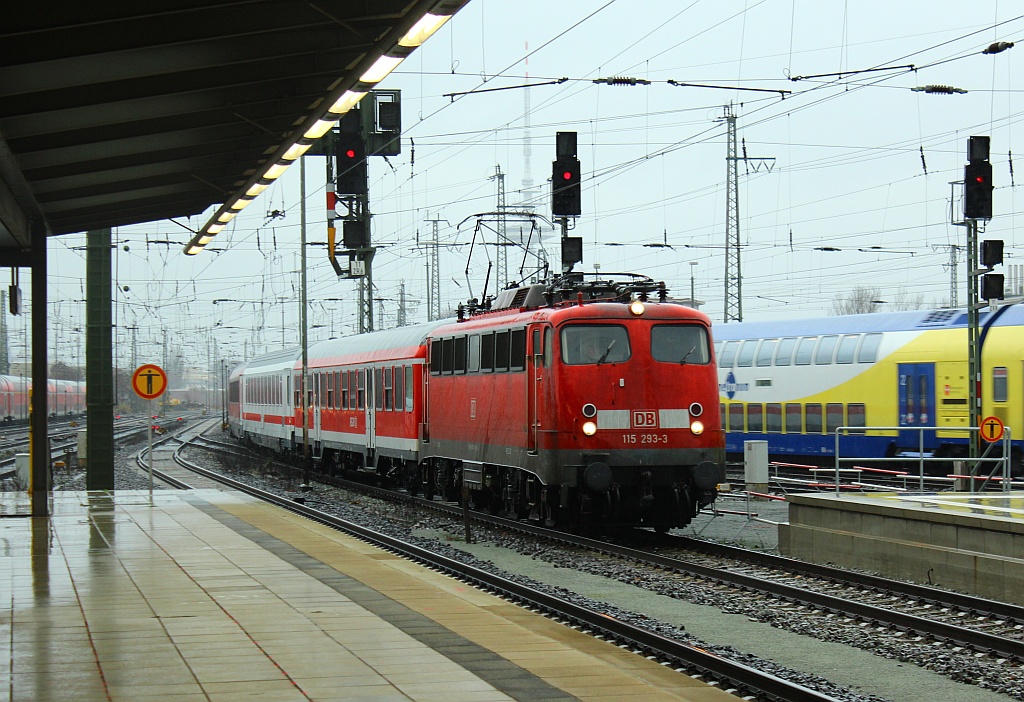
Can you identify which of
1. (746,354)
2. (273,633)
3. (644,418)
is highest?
(746,354)

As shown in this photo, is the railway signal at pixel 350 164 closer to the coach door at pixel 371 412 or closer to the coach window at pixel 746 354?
the coach door at pixel 371 412

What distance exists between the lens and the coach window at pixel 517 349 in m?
17.7

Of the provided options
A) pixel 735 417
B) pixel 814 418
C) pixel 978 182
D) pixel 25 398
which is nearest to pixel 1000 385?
pixel 814 418

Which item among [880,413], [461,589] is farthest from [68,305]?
[461,589]

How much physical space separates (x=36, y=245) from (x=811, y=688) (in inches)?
500

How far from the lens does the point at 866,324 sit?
2923 cm

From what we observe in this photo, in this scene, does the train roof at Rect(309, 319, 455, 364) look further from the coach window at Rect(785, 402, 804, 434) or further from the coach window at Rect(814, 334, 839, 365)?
the coach window at Rect(814, 334, 839, 365)

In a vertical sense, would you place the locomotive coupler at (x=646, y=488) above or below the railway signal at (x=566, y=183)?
below

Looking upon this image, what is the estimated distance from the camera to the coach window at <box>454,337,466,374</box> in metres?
20.4

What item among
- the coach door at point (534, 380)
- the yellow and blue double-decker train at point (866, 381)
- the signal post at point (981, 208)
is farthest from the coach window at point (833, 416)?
the coach door at point (534, 380)

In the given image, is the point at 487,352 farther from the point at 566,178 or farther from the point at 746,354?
the point at 746,354

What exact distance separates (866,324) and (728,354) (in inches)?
204

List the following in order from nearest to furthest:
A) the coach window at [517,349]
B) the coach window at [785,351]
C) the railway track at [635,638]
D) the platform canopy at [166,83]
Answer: the railway track at [635,638], the platform canopy at [166,83], the coach window at [517,349], the coach window at [785,351]

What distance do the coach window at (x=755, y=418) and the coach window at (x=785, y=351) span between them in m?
1.30
